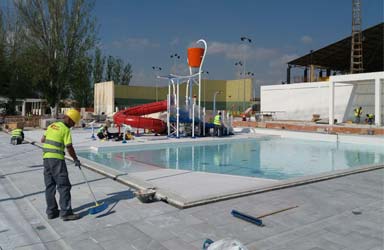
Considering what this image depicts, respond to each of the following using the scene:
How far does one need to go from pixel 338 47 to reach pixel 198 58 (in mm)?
25698

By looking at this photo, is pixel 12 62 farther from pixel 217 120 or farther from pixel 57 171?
pixel 57 171

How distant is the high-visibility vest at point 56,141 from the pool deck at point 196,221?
853 mm

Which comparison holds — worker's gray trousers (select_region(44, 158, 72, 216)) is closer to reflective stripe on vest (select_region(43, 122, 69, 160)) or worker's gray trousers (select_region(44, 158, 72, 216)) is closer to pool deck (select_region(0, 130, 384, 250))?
reflective stripe on vest (select_region(43, 122, 69, 160))

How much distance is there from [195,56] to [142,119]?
3.92 metres

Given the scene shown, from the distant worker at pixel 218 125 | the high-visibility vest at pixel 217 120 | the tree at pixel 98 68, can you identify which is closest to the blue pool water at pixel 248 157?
the distant worker at pixel 218 125

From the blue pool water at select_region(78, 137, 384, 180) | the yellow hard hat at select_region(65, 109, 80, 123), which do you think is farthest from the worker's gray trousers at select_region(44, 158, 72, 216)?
the blue pool water at select_region(78, 137, 384, 180)

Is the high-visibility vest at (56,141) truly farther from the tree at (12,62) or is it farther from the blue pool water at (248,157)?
A: the tree at (12,62)

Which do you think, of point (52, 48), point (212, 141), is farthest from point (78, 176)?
point (52, 48)

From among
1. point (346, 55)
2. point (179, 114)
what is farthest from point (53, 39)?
point (346, 55)

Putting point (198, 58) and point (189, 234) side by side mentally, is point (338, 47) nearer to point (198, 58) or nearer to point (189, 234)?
point (198, 58)

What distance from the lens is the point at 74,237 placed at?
12.4 ft

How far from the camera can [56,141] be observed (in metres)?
4.47

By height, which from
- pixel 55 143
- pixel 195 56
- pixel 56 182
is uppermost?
pixel 195 56

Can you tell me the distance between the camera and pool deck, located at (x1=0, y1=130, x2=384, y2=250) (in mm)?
3666
